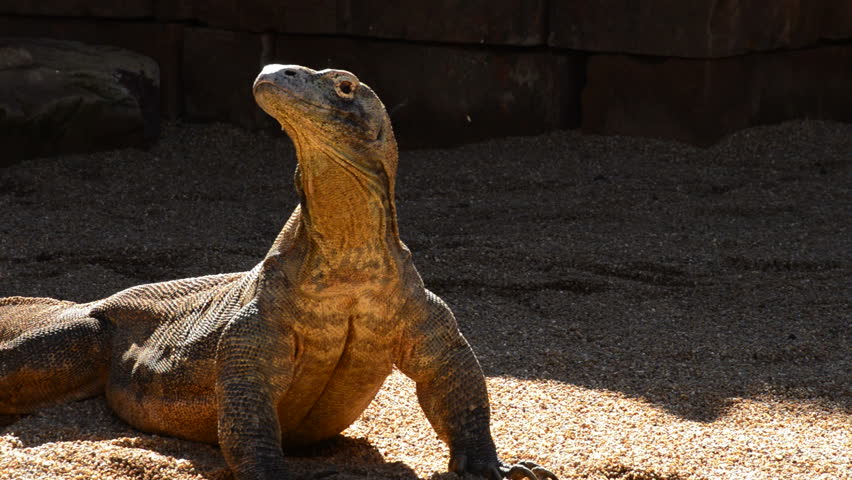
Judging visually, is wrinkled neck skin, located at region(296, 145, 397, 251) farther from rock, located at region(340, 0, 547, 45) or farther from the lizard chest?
rock, located at region(340, 0, 547, 45)

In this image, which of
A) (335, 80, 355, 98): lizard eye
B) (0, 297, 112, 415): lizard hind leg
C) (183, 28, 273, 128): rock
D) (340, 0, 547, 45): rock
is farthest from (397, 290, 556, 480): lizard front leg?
(183, 28, 273, 128): rock

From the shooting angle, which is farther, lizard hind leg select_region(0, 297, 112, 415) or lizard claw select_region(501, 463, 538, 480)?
lizard hind leg select_region(0, 297, 112, 415)

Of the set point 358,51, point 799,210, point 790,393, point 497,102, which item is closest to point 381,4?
point 358,51

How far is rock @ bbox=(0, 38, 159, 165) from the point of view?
8.20 m

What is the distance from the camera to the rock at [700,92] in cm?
839

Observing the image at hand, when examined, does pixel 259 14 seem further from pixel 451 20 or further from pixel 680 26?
pixel 680 26

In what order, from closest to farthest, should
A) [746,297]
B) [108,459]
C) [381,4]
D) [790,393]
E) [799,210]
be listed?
1. [108,459]
2. [790,393]
3. [746,297]
4. [799,210]
5. [381,4]

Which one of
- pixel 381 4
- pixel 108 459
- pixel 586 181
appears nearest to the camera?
pixel 108 459

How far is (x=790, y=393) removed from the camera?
4.52 m

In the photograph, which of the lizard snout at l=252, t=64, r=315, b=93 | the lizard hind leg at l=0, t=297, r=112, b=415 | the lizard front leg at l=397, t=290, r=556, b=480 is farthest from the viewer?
the lizard hind leg at l=0, t=297, r=112, b=415

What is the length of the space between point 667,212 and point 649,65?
1455 mm

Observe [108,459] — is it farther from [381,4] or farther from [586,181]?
[381,4]

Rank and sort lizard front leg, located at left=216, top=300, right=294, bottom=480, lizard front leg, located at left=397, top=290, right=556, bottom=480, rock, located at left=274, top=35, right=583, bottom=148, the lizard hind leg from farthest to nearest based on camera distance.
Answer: rock, located at left=274, top=35, right=583, bottom=148, the lizard hind leg, lizard front leg, located at left=397, top=290, right=556, bottom=480, lizard front leg, located at left=216, top=300, right=294, bottom=480

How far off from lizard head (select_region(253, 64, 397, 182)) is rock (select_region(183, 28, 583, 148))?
5.76 m
